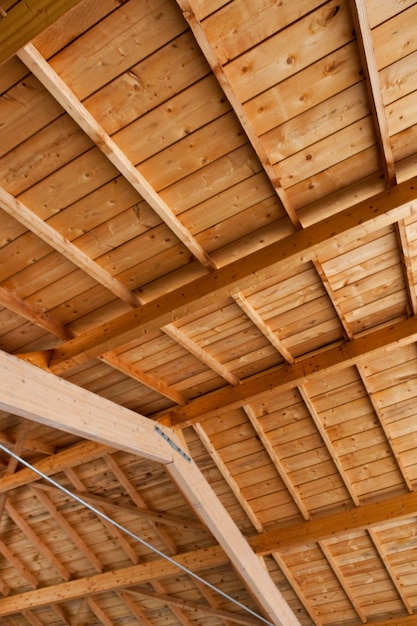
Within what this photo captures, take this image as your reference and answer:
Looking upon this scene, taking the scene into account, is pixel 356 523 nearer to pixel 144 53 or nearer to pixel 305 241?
pixel 305 241

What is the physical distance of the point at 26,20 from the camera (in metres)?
1.60

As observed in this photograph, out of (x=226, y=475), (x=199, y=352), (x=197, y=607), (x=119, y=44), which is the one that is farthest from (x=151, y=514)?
(x=119, y=44)

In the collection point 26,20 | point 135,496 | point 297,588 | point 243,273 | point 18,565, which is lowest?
point 297,588

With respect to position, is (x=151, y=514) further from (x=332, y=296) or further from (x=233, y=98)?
(x=233, y=98)

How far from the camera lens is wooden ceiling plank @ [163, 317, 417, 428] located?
11.9 ft

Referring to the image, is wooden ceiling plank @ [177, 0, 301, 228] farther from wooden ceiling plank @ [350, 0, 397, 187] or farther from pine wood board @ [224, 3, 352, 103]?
wooden ceiling plank @ [350, 0, 397, 187]

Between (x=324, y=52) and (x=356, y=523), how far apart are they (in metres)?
3.93

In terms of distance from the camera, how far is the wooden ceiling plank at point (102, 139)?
191 centimetres

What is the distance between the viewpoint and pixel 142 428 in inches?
146

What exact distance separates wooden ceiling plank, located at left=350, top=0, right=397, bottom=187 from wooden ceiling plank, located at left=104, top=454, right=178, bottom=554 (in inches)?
141

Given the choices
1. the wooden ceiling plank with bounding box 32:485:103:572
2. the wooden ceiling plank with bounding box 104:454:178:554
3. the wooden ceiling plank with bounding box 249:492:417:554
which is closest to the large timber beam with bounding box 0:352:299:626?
the wooden ceiling plank with bounding box 249:492:417:554

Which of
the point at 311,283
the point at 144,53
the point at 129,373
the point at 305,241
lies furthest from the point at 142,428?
the point at 144,53

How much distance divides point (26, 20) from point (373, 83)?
138 centimetres

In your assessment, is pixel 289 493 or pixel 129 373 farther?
pixel 289 493
